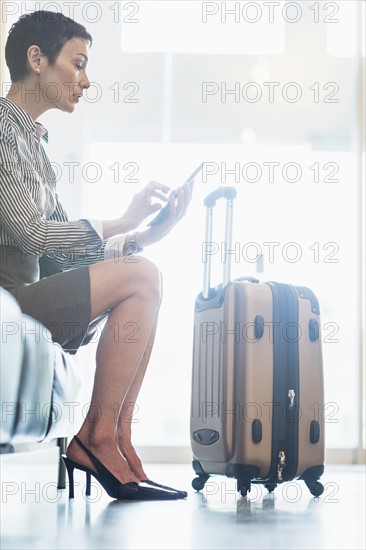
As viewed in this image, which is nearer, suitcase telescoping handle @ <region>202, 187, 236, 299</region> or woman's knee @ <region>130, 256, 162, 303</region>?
woman's knee @ <region>130, 256, 162, 303</region>

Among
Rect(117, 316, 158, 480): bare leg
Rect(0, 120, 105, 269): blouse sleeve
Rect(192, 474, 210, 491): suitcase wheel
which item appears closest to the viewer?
Rect(0, 120, 105, 269): blouse sleeve

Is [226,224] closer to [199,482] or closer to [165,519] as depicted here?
[199,482]

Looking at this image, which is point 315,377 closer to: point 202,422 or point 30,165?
point 202,422

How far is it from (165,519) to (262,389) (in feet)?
2.02

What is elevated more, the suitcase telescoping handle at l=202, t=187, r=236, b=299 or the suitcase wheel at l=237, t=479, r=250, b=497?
the suitcase telescoping handle at l=202, t=187, r=236, b=299

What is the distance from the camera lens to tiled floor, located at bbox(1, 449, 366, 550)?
1.25 meters

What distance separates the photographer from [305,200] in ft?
12.0

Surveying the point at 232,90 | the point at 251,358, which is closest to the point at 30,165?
the point at 251,358

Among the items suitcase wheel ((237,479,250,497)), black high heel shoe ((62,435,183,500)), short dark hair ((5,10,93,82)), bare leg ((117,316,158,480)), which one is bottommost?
suitcase wheel ((237,479,250,497))

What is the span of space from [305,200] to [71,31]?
72.0 inches

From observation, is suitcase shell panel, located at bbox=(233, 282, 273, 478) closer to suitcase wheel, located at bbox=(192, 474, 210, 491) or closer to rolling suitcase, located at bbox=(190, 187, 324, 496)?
rolling suitcase, located at bbox=(190, 187, 324, 496)

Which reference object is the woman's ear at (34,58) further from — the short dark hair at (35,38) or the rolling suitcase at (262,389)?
the rolling suitcase at (262,389)

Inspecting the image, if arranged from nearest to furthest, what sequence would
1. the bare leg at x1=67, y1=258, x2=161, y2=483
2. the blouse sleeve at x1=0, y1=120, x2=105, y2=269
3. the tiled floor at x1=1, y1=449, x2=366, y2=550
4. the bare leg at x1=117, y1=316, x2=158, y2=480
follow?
1. the tiled floor at x1=1, y1=449, x2=366, y2=550
2. the blouse sleeve at x1=0, y1=120, x2=105, y2=269
3. the bare leg at x1=67, y1=258, x2=161, y2=483
4. the bare leg at x1=117, y1=316, x2=158, y2=480

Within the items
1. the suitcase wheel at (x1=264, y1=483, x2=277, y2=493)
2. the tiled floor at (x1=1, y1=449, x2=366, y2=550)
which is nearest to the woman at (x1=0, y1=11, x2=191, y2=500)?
the tiled floor at (x1=1, y1=449, x2=366, y2=550)
